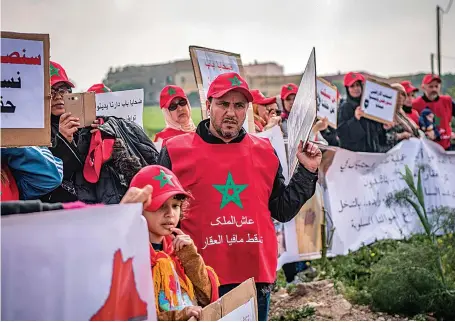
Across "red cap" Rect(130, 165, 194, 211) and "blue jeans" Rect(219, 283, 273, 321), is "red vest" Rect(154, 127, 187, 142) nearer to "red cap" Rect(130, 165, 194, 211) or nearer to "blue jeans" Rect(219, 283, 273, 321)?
"blue jeans" Rect(219, 283, 273, 321)

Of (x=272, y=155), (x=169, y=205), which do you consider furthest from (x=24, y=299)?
(x=272, y=155)

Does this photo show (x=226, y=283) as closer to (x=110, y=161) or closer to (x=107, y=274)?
(x=110, y=161)

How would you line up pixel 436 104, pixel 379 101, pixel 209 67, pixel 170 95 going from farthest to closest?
pixel 436 104, pixel 379 101, pixel 170 95, pixel 209 67

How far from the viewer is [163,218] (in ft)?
11.5

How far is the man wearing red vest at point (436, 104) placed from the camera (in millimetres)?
13180

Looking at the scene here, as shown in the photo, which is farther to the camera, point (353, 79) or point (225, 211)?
point (353, 79)

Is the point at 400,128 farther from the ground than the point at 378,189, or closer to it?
farther from the ground

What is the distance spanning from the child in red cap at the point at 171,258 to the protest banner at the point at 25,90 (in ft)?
1.61

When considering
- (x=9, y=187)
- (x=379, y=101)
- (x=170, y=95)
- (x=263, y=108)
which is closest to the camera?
(x=9, y=187)

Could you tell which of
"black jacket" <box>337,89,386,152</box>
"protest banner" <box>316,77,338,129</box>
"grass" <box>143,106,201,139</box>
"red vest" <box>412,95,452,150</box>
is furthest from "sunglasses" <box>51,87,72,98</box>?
"grass" <box>143,106,201,139</box>

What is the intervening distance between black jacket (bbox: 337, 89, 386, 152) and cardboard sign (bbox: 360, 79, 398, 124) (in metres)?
0.23

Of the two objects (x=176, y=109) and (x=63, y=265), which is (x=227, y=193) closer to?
(x=63, y=265)

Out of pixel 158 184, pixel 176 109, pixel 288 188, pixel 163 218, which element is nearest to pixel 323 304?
pixel 176 109

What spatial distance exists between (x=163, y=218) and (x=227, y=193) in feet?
3.62
